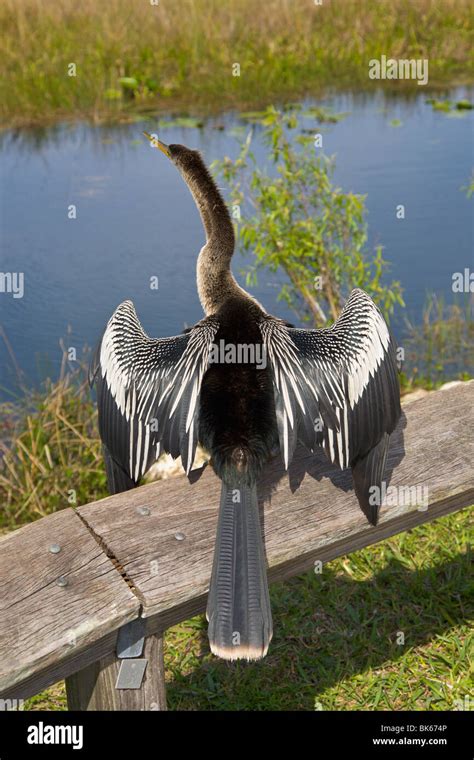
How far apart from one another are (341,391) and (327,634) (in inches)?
45.0

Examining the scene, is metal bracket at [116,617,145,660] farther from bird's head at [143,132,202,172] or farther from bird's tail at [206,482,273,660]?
bird's head at [143,132,202,172]

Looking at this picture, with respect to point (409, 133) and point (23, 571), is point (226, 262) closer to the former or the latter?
point (23, 571)

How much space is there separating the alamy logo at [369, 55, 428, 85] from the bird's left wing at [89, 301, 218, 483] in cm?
871

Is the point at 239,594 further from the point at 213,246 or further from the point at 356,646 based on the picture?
the point at 213,246

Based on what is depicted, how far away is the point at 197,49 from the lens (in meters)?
10.8

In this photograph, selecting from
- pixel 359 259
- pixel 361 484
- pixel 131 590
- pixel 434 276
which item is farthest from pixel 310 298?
pixel 131 590

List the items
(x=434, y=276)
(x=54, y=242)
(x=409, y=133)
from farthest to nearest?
(x=409, y=133) < (x=54, y=242) < (x=434, y=276)

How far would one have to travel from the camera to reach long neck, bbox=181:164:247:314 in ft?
10.5

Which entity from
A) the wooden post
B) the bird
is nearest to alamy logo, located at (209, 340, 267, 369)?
the bird

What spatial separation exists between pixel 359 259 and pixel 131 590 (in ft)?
12.4

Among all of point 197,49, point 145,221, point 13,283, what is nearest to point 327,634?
point 13,283

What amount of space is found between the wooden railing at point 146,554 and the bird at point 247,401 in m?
0.10

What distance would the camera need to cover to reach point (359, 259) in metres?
5.50

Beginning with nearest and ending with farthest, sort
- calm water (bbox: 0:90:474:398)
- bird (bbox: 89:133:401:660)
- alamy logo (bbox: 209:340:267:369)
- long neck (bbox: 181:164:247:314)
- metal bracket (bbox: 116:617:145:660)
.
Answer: metal bracket (bbox: 116:617:145:660) < bird (bbox: 89:133:401:660) < alamy logo (bbox: 209:340:267:369) < long neck (bbox: 181:164:247:314) < calm water (bbox: 0:90:474:398)
